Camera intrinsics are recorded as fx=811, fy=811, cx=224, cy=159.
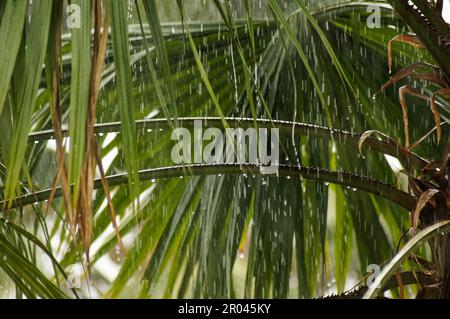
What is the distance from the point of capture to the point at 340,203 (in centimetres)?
203

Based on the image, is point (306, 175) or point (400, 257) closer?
point (400, 257)

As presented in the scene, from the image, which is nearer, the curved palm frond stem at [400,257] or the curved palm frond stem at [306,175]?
the curved palm frond stem at [400,257]

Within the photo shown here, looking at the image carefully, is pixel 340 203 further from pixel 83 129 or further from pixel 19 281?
pixel 83 129

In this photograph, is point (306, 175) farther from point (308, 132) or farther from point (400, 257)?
point (400, 257)

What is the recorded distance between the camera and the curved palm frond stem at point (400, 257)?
0.79m

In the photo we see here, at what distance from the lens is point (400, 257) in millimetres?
896

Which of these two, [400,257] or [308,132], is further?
[308,132]

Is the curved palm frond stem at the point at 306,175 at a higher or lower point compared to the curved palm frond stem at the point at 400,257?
higher

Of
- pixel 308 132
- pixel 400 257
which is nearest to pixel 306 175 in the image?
pixel 308 132

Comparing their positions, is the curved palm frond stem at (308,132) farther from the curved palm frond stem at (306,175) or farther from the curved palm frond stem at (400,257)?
the curved palm frond stem at (400,257)

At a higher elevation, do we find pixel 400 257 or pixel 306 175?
pixel 306 175

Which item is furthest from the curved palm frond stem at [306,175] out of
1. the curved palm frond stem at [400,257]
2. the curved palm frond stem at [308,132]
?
the curved palm frond stem at [400,257]
